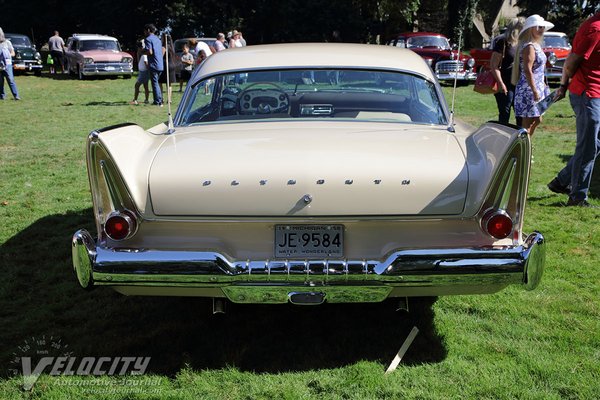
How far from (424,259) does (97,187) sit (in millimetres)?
1595

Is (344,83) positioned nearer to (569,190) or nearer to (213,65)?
(213,65)

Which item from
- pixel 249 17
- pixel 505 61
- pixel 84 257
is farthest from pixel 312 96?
pixel 249 17

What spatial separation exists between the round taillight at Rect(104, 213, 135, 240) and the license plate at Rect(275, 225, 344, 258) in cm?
70

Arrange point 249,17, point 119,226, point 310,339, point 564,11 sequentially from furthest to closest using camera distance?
point 564,11 → point 249,17 → point 310,339 → point 119,226

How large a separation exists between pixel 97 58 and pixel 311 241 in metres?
22.8

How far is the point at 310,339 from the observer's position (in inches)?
143

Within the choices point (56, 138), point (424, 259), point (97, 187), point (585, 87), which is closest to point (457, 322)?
point (424, 259)

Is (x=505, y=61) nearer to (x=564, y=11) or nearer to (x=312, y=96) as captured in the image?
(x=312, y=96)

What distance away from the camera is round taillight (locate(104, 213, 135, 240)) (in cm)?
311

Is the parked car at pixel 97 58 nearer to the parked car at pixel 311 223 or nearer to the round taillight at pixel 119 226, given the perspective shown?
the parked car at pixel 311 223

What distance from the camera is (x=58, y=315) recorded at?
4.02 metres

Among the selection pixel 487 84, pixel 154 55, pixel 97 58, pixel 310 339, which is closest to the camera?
pixel 310 339

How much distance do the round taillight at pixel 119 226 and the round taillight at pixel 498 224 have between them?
1669 millimetres

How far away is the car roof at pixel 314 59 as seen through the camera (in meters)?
4.41
